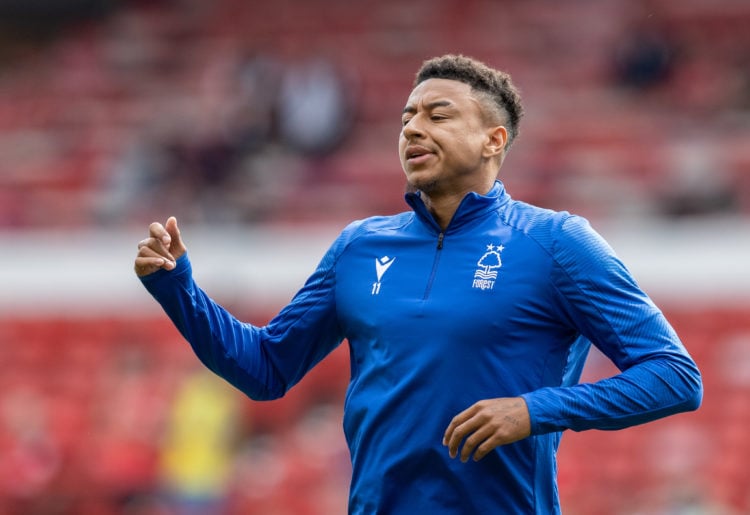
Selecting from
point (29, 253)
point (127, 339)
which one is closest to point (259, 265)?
point (127, 339)

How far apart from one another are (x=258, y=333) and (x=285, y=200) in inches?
357

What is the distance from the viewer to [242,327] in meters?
3.60

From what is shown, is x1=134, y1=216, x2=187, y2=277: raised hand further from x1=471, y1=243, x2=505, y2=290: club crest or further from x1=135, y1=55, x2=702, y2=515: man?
x1=471, y1=243, x2=505, y2=290: club crest

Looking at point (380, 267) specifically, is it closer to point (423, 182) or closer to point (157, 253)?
point (423, 182)

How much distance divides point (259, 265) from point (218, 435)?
2.34 m

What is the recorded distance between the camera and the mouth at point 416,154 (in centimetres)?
350

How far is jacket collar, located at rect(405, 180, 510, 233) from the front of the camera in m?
3.45

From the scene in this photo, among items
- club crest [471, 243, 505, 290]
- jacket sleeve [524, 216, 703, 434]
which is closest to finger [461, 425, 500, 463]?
jacket sleeve [524, 216, 703, 434]

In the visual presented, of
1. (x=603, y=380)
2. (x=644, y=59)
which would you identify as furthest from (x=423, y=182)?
(x=644, y=59)

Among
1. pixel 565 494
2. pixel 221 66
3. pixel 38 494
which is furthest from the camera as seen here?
pixel 221 66

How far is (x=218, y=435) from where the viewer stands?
966 cm

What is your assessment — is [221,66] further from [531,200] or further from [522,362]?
[522,362]

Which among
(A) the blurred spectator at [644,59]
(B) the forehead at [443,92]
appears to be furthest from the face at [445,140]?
(A) the blurred spectator at [644,59]

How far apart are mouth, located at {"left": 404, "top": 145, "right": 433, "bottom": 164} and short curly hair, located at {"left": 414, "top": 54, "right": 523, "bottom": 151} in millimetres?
208
